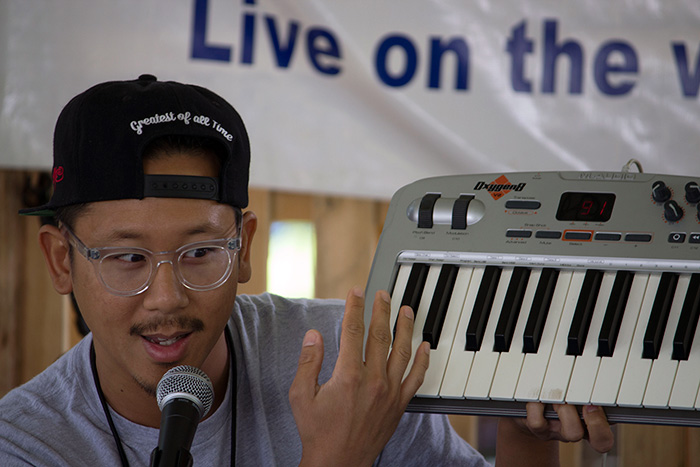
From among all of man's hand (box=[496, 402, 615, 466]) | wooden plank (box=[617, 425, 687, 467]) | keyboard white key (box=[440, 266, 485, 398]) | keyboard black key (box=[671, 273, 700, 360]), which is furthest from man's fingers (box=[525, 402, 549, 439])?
wooden plank (box=[617, 425, 687, 467])

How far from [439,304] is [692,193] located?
1.42 ft

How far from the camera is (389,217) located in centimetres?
137

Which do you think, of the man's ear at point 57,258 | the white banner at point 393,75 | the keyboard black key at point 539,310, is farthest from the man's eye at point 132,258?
the white banner at point 393,75

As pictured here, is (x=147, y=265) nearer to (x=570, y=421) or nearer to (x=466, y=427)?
(x=570, y=421)

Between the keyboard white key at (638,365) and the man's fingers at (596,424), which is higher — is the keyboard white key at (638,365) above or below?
above

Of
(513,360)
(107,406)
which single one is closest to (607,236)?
(513,360)

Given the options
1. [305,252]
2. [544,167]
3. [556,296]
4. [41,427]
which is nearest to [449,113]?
[544,167]

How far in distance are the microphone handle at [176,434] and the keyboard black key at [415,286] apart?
44 centimetres

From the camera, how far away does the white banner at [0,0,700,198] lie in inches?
93.8

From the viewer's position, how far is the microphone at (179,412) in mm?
907

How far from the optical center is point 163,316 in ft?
4.39

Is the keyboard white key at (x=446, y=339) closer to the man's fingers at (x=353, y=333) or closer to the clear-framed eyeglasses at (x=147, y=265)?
the man's fingers at (x=353, y=333)

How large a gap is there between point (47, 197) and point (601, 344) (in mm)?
1943

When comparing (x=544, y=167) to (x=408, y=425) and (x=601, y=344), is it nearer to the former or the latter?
(x=408, y=425)
